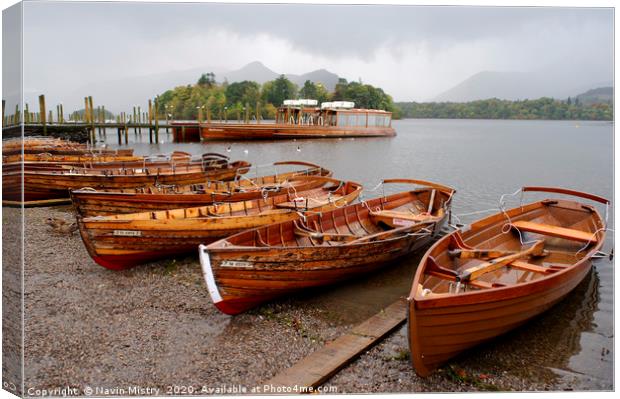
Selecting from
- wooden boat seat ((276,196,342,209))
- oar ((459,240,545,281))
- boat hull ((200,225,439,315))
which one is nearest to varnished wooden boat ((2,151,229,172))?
wooden boat seat ((276,196,342,209))

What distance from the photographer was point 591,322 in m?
7.56

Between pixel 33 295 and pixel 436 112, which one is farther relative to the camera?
pixel 436 112

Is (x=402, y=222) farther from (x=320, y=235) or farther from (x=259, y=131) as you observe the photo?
(x=259, y=131)

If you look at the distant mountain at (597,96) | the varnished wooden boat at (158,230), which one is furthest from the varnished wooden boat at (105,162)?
the distant mountain at (597,96)

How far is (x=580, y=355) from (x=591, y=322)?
51.7 inches

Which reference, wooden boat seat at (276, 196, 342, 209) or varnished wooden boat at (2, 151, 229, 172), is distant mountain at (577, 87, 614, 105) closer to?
wooden boat seat at (276, 196, 342, 209)

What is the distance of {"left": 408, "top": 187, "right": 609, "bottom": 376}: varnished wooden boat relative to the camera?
5.27 metres

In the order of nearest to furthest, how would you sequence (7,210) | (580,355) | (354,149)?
(7,210) < (580,355) < (354,149)

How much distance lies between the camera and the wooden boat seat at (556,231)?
838cm

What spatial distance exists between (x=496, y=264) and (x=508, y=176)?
1509 centimetres

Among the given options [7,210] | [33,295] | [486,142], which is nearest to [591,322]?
[7,210]

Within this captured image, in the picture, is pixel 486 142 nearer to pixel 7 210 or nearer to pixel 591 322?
pixel 591 322

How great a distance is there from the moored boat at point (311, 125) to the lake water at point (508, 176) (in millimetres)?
1683

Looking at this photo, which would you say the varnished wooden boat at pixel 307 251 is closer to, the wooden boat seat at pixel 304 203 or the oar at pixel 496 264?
the wooden boat seat at pixel 304 203
